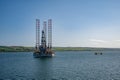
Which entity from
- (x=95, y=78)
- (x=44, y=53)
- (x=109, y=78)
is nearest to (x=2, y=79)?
(x=95, y=78)

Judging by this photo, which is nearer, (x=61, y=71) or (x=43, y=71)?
(x=61, y=71)

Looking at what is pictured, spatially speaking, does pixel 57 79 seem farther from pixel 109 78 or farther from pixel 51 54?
pixel 51 54

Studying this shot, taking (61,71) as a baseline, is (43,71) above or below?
below

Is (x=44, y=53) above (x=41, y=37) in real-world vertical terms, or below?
below

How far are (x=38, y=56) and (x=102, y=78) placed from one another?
103392 mm

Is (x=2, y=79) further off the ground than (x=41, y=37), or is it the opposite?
(x=41, y=37)

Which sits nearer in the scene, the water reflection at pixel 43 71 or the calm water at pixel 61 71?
the calm water at pixel 61 71

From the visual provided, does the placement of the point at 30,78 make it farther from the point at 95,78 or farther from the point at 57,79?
the point at 95,78

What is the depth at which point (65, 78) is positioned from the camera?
52.1 m

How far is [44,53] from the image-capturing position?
15012 centimetres

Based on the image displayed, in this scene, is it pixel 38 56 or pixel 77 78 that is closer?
pixel 77 78

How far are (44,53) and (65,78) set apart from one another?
9868 cm

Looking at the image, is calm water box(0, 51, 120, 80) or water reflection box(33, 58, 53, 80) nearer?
calm water box(0, 51, 120, 80)

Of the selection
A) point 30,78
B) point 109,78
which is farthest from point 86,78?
point 30,78
